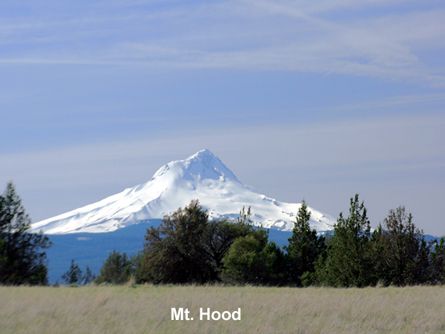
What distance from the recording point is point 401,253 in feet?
159

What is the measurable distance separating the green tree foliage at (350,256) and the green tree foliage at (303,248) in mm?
8732

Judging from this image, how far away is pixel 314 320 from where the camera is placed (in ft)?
60.2

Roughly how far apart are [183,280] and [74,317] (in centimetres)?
3547

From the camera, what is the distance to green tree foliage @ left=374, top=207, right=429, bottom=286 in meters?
47.5

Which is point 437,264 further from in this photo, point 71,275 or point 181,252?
point 71,275

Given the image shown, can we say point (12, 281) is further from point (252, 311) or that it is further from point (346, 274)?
point (252, 311)

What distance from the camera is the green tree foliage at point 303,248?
5688 cm

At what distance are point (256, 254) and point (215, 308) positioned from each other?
119ft

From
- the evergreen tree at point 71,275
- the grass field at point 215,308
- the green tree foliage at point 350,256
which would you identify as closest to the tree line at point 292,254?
the green tree foliage at point 350,256

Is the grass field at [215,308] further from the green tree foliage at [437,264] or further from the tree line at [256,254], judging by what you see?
the green tree foliage at [437,264]

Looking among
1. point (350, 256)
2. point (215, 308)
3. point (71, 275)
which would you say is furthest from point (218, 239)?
point (71, 275)

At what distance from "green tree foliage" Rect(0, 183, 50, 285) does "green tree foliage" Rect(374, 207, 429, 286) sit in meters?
18.5

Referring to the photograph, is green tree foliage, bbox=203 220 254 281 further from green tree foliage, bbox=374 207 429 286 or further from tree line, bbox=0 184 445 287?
green tree foliage, bbox=374 207 429 286

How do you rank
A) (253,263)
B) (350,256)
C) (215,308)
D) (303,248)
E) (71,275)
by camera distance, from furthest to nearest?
1. (71,275)
2. (303,248)
3. (253,263)
4. (350,256)
5. (215,308)
